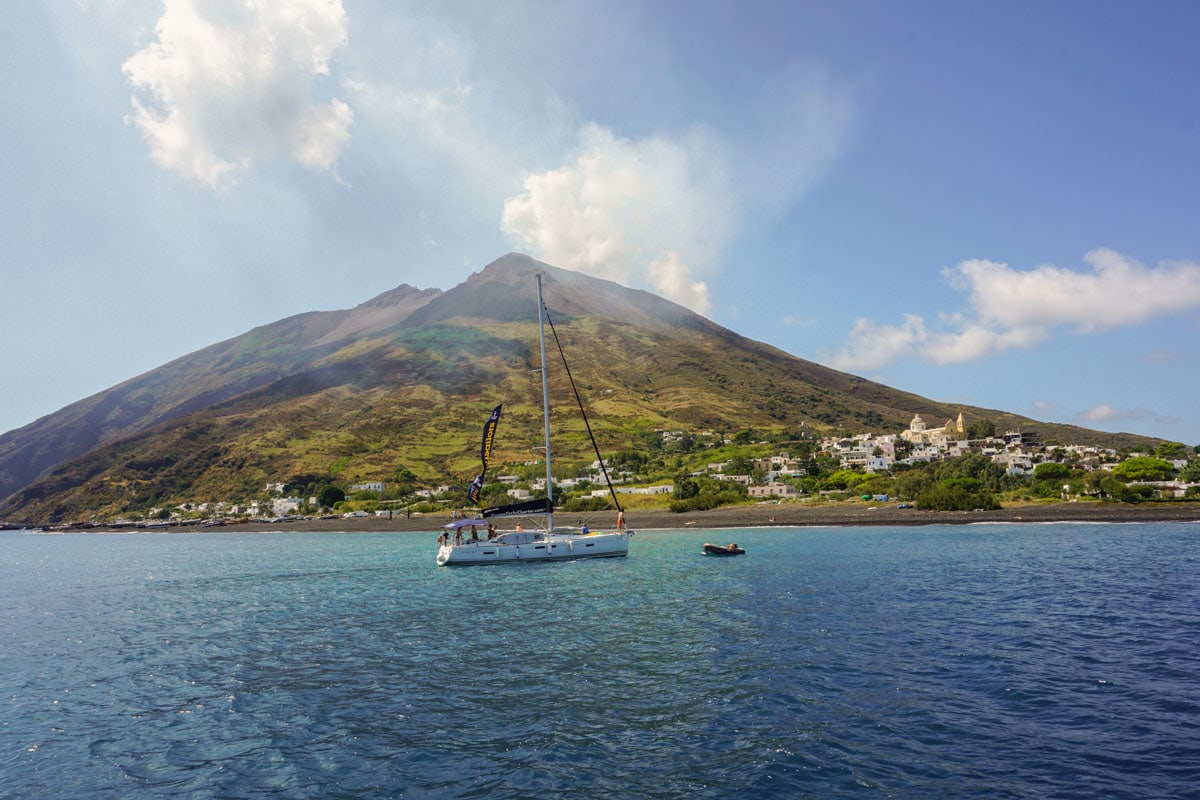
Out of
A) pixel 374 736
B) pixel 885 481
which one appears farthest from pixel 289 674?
pixel 885 481

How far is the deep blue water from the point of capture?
40.6 feet

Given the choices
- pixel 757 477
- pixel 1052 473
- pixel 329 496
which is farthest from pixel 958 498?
pixel 329 496

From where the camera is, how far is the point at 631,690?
17375mm

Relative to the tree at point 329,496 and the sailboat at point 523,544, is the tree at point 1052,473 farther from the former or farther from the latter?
the tree at point 329,496

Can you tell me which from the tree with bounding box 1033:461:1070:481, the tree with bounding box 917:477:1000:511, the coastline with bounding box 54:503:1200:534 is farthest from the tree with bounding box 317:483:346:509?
the tree with bounding box 1033:461:1070:481

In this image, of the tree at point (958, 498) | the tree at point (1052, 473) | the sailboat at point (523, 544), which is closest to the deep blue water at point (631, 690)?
the sailboat at point (523, 544)

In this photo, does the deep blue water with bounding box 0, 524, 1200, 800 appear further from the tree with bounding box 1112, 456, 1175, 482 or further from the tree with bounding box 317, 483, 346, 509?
the tree with bounding box 317, 483, 346, 509

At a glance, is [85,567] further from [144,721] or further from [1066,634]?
[1066,634]

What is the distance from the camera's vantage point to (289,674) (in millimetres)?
20719

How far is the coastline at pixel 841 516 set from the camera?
74.1 m

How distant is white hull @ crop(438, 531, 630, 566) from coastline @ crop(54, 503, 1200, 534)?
34988mm

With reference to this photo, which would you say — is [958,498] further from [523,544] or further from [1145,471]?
[523,544]

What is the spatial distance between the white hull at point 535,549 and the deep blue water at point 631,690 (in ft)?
38.2

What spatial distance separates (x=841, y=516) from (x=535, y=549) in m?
50.7
